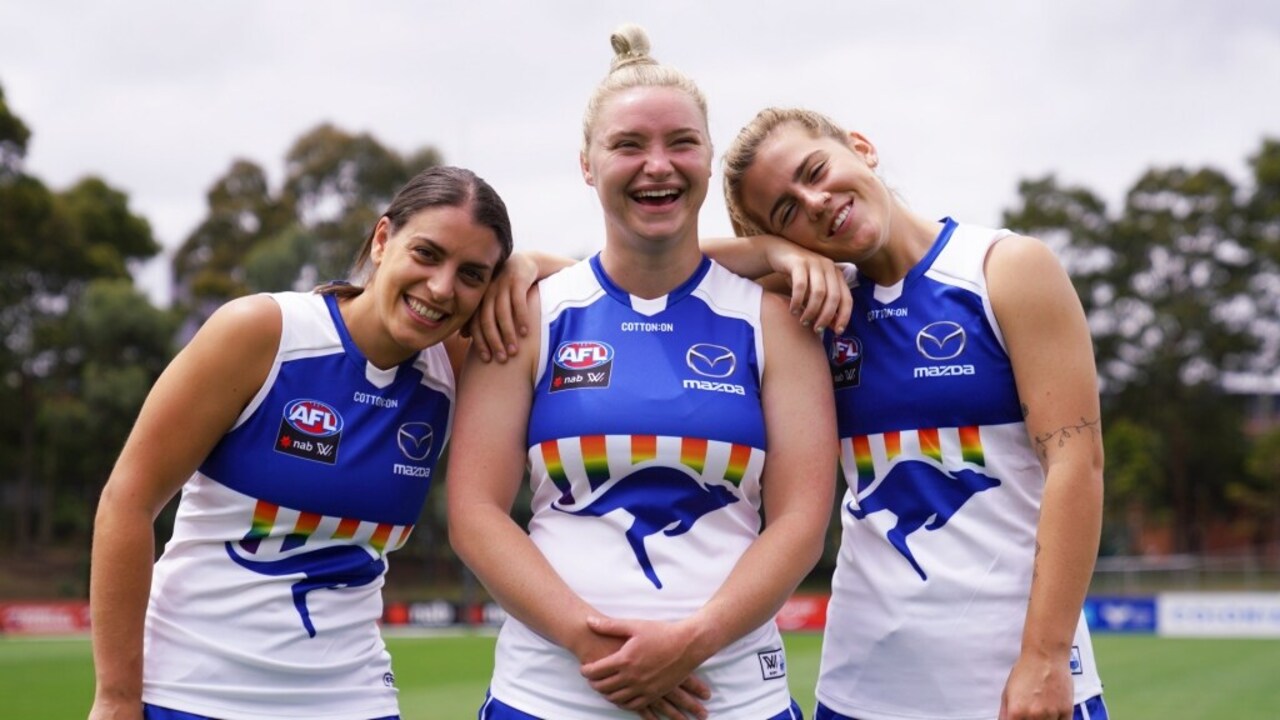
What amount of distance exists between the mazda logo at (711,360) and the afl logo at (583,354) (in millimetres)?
215

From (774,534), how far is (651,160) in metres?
1.00

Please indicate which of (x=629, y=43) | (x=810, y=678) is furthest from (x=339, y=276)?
(x=629, y=43)

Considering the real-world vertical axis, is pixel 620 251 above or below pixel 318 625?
above

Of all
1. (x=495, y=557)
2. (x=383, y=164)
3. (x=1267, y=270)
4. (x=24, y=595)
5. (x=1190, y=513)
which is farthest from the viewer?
(x=1190, y=513)

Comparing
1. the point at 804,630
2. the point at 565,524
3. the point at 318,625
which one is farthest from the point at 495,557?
the point at 804,630

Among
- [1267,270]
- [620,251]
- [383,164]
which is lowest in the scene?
[620,251]

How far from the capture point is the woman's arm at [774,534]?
10.1 feet

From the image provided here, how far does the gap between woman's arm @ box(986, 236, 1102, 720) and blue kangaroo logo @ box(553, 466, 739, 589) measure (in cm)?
86

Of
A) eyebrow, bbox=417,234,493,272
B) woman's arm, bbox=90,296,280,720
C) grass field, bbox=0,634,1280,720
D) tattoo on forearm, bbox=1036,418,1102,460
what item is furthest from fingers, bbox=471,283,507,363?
grass field, bbox=0,634,1280,720

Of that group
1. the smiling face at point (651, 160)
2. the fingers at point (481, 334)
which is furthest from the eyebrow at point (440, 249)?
the smiling face at point (651, 160)

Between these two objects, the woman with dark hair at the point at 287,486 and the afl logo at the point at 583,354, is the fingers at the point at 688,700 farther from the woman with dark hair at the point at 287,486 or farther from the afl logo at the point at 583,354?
the woman with dark hair at the point at 287,486

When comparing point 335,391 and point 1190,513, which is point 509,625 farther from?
point 1190,513

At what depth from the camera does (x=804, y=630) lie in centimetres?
3000

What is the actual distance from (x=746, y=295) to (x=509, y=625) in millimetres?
1091
